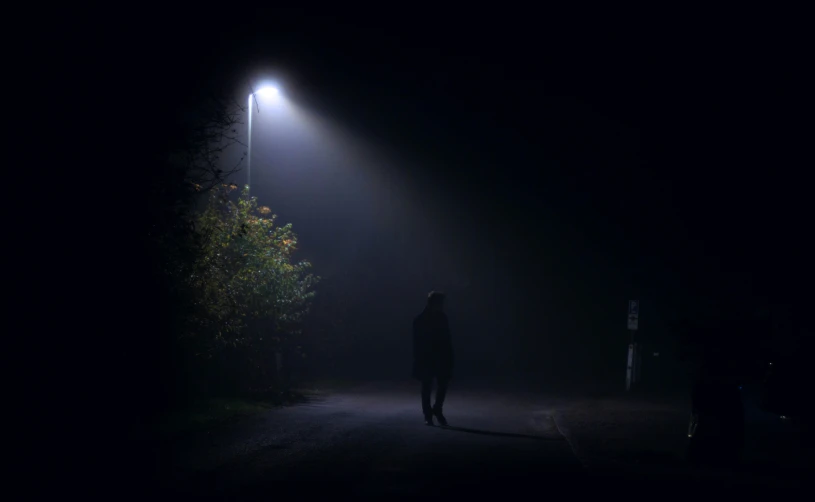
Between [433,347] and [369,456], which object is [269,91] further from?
[369,456]

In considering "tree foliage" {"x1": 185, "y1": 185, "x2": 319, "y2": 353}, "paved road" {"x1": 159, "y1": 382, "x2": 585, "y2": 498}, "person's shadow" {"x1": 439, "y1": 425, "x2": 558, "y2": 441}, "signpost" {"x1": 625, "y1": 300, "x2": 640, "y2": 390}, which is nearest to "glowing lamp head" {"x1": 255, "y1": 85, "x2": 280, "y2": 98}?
"tree foliage" {"x1": 185, "y1": 185, "x2": 319, "y2": 353}

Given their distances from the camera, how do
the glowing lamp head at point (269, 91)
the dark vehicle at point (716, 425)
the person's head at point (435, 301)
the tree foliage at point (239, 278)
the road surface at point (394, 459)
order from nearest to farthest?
1. the road surface at point (394, 459)
2. the dark vehicle at point (716, 425)
3. the person's head at point (435, 301)
4. the tree foliage at point (239, 278)
5. the glowing lamp head at point (269, 91)

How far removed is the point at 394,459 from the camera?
8.30m

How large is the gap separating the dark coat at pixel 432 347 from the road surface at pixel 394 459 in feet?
2.68

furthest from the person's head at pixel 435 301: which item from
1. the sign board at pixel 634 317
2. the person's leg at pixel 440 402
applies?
the sign board at pixel 634 317

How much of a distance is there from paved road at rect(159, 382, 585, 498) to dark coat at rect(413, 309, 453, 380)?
2.71 feet

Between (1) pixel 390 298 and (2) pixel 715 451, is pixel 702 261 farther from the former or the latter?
(2) pixel 715 451

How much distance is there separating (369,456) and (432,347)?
379 centimetres

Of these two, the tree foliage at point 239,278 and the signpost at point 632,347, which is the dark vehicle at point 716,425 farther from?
the signpost at point 632,347

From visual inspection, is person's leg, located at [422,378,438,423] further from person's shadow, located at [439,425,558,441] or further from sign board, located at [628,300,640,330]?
sign board, located at [628,300,640,330]

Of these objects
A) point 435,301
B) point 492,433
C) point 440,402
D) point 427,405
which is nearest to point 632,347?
point 435,301

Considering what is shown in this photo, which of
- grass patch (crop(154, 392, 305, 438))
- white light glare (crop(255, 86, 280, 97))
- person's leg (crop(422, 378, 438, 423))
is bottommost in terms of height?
grass patch (crop(154, 392, 305, 438))

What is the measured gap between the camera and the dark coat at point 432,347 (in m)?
12.0

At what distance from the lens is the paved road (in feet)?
22.5
